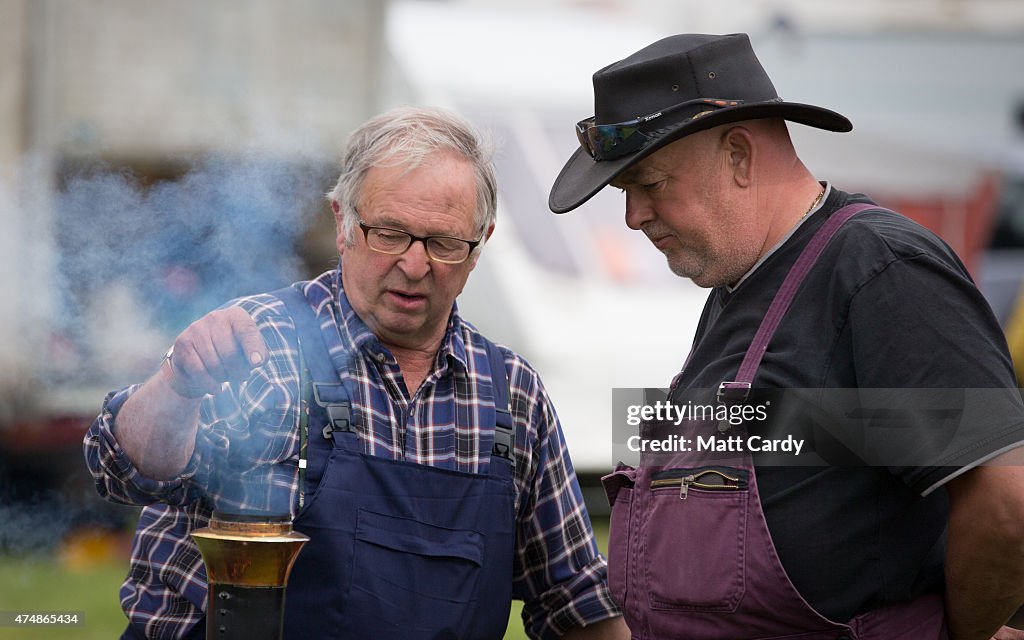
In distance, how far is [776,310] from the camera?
225 centimetres

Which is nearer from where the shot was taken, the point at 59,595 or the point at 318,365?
the point at 318,365

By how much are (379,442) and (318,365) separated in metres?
0.22

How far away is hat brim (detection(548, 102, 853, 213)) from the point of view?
230 cm

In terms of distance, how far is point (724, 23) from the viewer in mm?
9133

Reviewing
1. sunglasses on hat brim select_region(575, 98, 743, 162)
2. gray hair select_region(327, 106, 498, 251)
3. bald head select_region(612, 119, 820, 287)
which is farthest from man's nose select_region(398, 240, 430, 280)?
bald head select_region(612, 119, 820, 287)

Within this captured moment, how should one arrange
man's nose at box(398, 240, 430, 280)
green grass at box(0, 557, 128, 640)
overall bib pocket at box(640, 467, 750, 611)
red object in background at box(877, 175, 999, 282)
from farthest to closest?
red object in background at box(877, 175, 999, 282) → green grass at box(0, 557, 128, 640) → man's nose at box(398, 240, 430, 280) → overall bib pocket at box(640, 467, 750, 611)

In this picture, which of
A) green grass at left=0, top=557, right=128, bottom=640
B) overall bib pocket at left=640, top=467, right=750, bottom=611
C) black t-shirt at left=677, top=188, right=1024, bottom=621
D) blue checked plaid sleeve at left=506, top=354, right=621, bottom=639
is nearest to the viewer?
black t-shirt at left=677, top=188, right=1024, bottom=621

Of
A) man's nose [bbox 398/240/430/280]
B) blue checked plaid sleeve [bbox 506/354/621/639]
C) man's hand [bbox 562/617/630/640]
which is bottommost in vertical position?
man's hand [bbox 562/617/630/640]

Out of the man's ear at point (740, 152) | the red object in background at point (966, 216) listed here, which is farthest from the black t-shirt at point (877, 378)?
the red object in background at point (966, 216)

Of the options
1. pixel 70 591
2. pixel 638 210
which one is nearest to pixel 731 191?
pixel 638 210

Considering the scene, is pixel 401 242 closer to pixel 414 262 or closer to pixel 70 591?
pixel 414 262

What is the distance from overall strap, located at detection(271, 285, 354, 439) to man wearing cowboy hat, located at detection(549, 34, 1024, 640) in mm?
598

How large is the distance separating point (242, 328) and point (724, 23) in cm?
748

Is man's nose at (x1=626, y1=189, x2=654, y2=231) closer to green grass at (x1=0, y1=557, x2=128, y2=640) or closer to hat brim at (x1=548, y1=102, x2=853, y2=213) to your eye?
hat brim at (x1=548, y1=102, x2=853, y2=213)
